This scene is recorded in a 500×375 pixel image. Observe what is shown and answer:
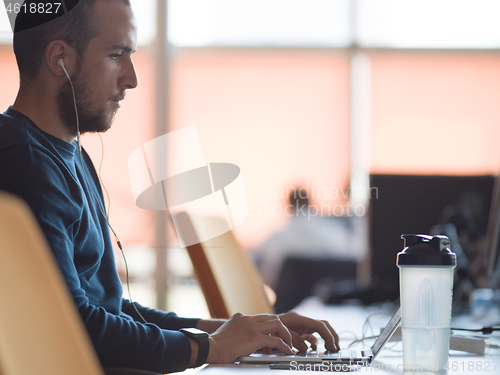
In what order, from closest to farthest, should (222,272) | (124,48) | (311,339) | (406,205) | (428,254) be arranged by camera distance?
(428,254) < (311,339) < (124,48) < (222,272) < (406,205)

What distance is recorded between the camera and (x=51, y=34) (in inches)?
43.6

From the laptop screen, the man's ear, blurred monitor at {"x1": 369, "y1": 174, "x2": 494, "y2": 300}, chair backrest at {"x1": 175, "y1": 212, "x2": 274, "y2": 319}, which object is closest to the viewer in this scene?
the laptop screen

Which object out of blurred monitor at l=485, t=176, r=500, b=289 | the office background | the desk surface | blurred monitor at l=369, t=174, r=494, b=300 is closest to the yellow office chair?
the desk surface

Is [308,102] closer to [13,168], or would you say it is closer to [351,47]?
[351,47]

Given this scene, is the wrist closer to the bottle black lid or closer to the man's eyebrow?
the bottle black lid

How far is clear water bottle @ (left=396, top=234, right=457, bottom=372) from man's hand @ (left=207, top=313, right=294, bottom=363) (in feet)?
0.76

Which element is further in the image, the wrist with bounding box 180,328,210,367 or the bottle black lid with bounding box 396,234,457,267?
the wrist with bounding box 180,328,210,367

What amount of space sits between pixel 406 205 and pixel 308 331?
3.89 feet

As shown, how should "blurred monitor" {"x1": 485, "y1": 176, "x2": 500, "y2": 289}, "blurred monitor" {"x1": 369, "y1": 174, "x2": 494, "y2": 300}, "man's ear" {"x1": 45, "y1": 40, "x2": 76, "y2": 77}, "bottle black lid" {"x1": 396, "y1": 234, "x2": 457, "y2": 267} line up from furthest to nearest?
"blurred monitor" {"x1": 369, "y1": 174, "x2": 494, "y2": 300}, "blurred monitor" {"x1": 485, "y1": 176, "x2": 500, "y2": 289}, "man's ear" {"x1": 45, "y1": 40, "x2": 76, "y2": 77}, "bottle black lid" {"x1": 396, "y1": 234, "x2": 457, "y2": 267}

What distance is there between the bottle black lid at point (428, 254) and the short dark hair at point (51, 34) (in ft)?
2.59

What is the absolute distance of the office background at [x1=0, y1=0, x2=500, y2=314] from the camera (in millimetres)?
4422

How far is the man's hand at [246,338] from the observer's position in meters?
0.90

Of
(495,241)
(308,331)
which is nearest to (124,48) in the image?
(308,331)

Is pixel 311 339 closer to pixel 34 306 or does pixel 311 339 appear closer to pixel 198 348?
pixel 198 348
